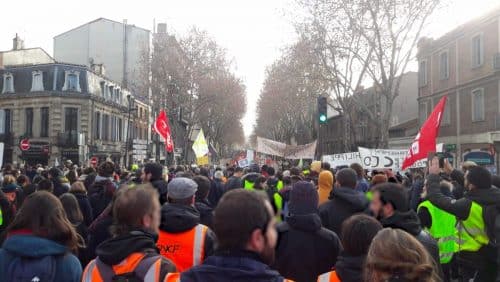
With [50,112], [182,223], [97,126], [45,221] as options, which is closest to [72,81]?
[50,112]

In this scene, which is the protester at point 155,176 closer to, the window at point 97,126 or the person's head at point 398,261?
the person's head at point 398,261

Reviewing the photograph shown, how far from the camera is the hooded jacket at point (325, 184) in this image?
7320mm

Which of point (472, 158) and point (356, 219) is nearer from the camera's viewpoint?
point (356, 219)

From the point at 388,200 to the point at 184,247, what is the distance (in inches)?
61.6

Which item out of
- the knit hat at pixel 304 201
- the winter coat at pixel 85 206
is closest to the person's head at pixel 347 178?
the knit hat at pixel 304 201

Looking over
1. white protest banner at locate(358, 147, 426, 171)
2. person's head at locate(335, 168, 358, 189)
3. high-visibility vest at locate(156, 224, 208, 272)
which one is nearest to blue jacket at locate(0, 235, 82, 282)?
high-visibility vest at locate(156, 224, 208, 272)

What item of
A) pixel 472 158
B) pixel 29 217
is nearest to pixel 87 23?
pixel 472 158

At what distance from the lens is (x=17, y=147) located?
40750 mm

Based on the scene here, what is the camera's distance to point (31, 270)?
3229mm

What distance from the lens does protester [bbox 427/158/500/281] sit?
575 centimetres

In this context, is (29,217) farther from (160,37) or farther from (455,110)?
(160,37)

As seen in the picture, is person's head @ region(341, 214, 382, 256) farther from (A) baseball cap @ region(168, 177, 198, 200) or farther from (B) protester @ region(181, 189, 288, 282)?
(A) baseball cap @ region(168, 177, 198, 200)

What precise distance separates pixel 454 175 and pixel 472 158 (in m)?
13.1

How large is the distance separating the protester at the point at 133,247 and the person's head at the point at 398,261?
1127mm
